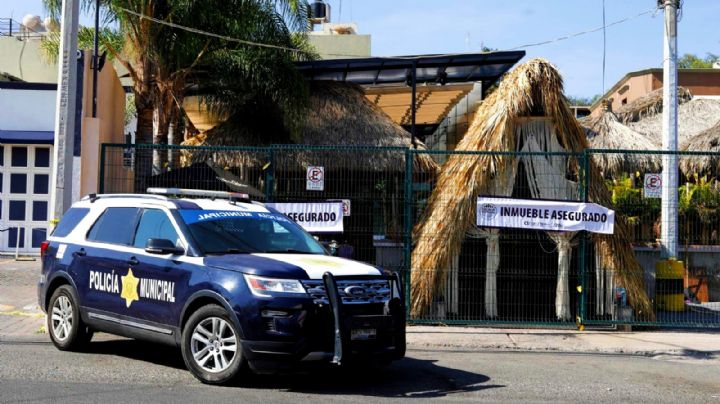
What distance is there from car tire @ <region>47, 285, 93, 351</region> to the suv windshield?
1.88 m

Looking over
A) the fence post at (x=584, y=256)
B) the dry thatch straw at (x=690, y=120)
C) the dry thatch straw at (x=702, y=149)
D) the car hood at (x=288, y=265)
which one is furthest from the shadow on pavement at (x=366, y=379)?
the dry thatch straw at (x=690, y=120)

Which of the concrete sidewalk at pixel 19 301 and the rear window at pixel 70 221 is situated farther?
the concrete sidewalk at pixel 19 301

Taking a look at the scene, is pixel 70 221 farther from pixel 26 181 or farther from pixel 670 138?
pixel 26 181

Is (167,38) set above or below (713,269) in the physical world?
above

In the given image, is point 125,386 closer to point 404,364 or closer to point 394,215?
point 404,364

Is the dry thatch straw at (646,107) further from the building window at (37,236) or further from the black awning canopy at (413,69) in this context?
the building window at (37,236)

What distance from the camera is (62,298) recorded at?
30.2 feet

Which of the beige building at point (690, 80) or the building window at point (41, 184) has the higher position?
the beige building at point (690, 80)

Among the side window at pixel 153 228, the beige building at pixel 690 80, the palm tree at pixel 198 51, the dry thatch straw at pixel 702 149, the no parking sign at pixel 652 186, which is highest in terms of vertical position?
the beige building at pixel 690 80

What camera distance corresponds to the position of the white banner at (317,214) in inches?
476

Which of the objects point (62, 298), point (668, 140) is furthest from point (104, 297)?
point (668, 140)

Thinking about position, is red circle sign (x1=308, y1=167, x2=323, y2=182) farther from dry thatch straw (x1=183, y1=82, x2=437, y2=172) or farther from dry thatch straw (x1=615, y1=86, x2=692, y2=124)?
dry thatch straw (x1=615, y1=86, x2=692, y2=124)

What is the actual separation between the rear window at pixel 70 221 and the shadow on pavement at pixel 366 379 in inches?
54.2

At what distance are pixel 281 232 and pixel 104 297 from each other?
2011mm
